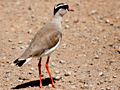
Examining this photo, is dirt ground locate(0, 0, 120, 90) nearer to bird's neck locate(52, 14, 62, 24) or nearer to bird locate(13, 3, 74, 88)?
bird locate(13, 3, 74, 88)

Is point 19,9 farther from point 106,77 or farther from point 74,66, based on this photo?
point 106,77

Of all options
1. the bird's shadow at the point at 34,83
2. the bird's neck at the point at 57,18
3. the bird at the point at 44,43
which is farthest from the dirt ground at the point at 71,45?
the bird's neck at the point at 57,18

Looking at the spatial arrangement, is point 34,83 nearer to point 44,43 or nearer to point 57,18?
point 44,43

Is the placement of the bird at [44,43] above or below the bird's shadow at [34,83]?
above

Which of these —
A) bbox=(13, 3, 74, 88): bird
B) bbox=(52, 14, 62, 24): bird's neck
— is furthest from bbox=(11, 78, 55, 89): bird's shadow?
bbox=(52, 14, 62, 24): bird's neck

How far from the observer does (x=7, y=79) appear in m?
6.75

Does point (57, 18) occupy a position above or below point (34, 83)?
above

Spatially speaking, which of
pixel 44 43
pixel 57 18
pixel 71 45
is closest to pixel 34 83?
pixel 44 43

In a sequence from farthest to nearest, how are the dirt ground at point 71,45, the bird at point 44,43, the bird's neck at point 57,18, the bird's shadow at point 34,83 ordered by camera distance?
the bird's neck at point 57,18
the dirt ground at point 71,45
the bird's shadow at point 34,83
the bird at point 44,43

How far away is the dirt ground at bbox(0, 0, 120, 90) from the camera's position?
6727 millimetres

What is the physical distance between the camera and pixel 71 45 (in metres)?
8.86

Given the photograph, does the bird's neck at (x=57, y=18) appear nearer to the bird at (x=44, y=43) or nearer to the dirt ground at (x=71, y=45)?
the bird at (x=44, y=43)

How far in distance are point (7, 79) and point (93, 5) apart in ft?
21.9

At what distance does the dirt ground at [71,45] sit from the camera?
6727 millimetres
